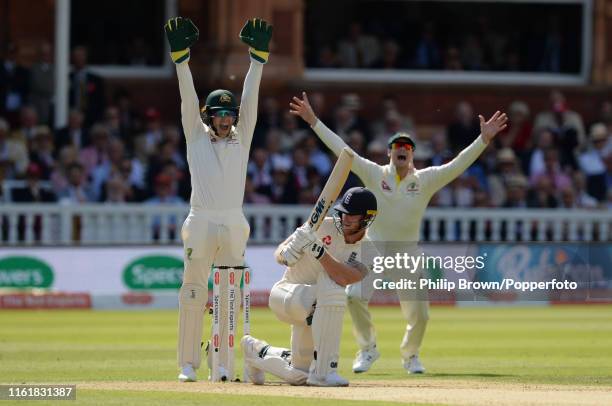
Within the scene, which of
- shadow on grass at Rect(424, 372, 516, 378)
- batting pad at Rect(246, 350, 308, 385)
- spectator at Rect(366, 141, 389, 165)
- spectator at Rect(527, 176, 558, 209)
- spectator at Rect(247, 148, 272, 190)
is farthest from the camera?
spectator at Rect(527, 176, 558, 209)

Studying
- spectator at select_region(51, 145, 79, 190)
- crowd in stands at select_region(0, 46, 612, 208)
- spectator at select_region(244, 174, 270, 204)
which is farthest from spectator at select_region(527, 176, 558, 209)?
spectator at select_region(51, 145, 79, 190)

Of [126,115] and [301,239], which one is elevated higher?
[126,115]

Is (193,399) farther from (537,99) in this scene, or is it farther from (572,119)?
(537,99)

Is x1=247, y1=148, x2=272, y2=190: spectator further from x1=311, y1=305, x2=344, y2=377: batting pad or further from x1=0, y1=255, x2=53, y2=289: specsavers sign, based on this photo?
x1=311, y1=305, x2=344, y2=377: batting pad

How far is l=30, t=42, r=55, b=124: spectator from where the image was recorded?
2095cm

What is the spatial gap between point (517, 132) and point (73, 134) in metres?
5.98

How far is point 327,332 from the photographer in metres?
10.2

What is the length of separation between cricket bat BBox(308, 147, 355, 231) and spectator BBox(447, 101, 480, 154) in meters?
11.0

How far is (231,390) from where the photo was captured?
993 centimetres

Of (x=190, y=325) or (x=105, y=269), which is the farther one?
(x=105, y=269)

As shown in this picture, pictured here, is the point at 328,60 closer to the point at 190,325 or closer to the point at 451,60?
the point at 451,60

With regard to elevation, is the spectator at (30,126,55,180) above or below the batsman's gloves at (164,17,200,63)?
below

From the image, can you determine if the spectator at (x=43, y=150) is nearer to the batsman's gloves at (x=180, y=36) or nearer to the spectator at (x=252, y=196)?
the spectator at (x=252, y=196)

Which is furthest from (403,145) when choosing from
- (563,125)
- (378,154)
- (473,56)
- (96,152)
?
(473,56)
